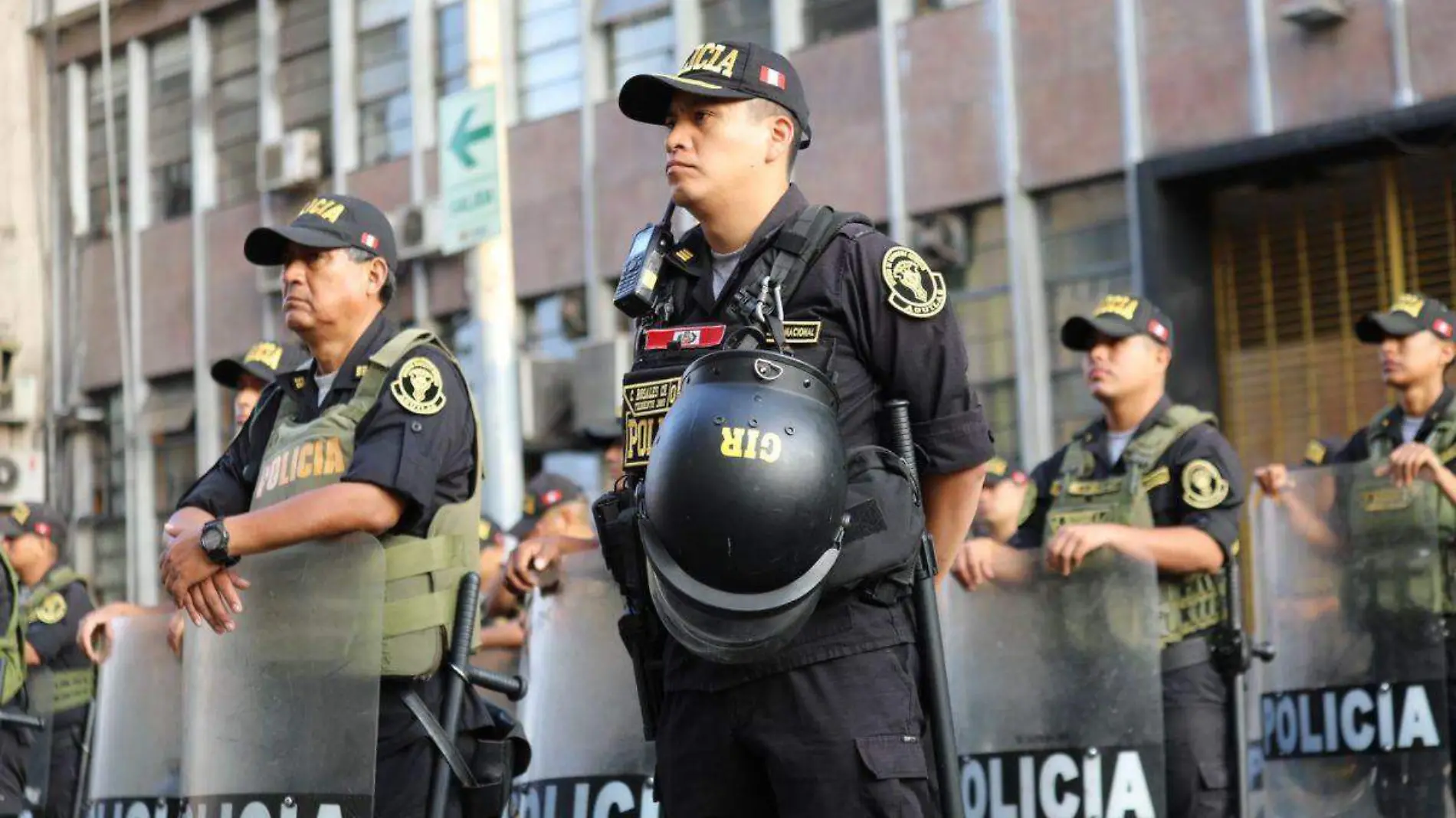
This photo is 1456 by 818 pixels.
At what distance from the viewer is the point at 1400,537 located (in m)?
7.80

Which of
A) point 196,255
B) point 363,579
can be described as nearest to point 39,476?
point 196,255

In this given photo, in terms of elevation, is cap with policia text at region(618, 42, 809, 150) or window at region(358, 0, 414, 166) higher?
window at region(358, 0, 414, 166)

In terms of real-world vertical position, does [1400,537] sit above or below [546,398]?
below

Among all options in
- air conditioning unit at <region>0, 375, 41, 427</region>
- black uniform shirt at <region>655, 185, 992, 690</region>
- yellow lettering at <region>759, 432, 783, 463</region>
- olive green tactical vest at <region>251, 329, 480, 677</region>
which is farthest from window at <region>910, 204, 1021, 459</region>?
air conditioning unit at <region>0, 375, 41, 427</region>

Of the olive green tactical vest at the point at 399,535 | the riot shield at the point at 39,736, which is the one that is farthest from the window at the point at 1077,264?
the olive green tactical vest at the point at 399,535

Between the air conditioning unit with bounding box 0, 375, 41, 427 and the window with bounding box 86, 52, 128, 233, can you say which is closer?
the air conditioning unit with bounding box 0, 375, 41, 427

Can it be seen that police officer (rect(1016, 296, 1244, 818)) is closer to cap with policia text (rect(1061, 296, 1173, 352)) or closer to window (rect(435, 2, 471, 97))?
cap with policia text (rect(1061, 296, 1173, 352))

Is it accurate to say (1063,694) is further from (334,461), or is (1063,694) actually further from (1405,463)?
(334,461)

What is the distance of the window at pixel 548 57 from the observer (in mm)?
18547

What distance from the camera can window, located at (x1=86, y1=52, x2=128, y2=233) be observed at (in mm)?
23797

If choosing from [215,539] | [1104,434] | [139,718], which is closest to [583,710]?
[139,718]

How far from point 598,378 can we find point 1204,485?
1043 cm

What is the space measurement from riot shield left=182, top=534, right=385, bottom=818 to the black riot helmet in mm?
1468

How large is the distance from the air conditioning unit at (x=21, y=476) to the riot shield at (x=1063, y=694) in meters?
17.5
